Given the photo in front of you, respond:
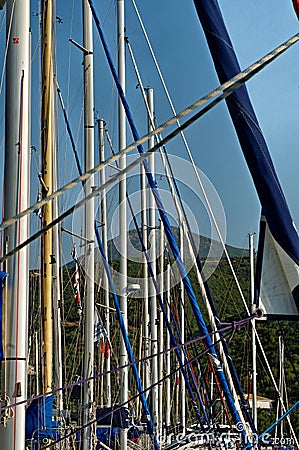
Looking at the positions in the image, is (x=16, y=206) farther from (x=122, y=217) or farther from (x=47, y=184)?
(x=122, y=217)

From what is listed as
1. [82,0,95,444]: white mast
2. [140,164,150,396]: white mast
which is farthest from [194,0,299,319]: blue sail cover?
[140,164,150,396]: white mast

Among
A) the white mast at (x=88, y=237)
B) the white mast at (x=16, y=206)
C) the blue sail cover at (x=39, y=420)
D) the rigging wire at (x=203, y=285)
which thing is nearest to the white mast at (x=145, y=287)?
the rigging wire at (x=203, y=285)

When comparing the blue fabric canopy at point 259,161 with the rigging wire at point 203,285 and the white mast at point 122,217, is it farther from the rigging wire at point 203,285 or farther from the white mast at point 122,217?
the white mast at point 122,217

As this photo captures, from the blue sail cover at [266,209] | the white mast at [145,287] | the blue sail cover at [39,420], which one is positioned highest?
the white mast at [145,287]

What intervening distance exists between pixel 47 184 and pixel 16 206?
18.3 feet

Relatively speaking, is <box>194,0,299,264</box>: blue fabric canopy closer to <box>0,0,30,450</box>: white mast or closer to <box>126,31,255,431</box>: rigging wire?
<box>0,0,30,450</box>: white mast

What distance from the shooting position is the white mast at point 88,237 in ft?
38.4

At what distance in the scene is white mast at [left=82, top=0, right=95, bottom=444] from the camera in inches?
461

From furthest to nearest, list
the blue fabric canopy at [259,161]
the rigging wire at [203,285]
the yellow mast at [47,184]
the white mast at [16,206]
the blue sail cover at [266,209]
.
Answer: the yellow mast at [47,184] → the rigging wire at [203,285] → the white mast at [16,206] → the blue fabric canopy at [259,161] → the blue sail cover at [266,209]

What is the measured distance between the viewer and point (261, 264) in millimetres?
5336

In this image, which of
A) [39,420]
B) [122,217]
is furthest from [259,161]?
[122,217]

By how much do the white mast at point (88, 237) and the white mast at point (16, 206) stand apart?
17.2 feet

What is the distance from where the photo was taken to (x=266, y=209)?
18.0 ft

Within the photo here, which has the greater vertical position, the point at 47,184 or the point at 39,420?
the point at 47,184
